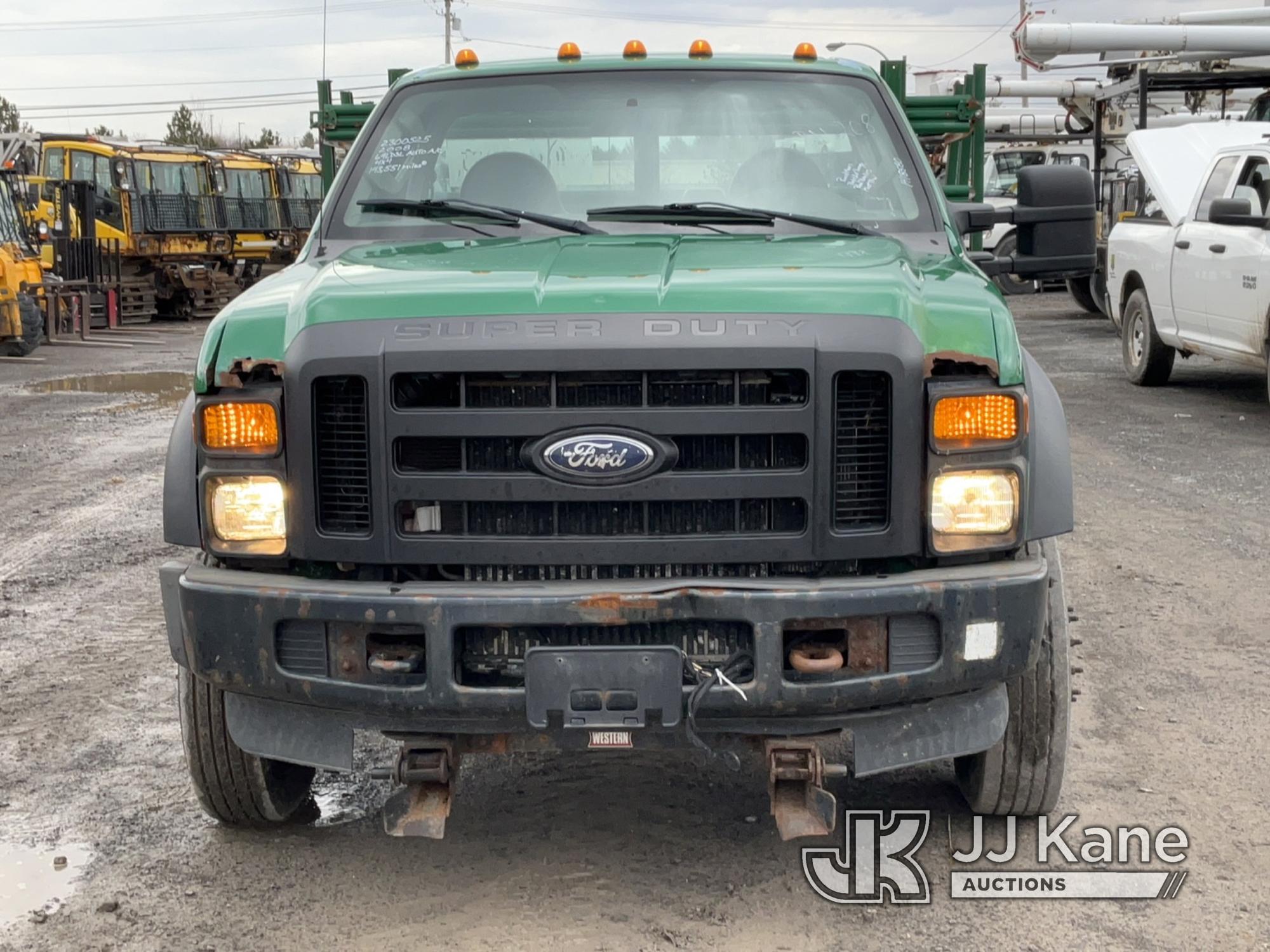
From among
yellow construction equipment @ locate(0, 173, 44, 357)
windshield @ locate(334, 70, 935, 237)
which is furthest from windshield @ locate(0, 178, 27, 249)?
windshield @ locate(334, 70, 935, 237)

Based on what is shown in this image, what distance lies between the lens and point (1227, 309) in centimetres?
1134

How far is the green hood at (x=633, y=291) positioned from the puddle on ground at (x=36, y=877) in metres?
1.30

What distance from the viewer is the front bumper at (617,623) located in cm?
323

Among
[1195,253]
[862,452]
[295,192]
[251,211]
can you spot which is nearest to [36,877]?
[862,452]

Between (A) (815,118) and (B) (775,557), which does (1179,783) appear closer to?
(B) (775,557)

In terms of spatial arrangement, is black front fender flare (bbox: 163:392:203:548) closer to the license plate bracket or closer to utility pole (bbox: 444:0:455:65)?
the license plate bracket

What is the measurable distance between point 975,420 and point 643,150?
172cm

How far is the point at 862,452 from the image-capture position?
3.36 meters

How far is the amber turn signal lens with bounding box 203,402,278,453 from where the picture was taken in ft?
11.1

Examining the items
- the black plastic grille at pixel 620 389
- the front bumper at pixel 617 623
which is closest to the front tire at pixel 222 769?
the front bumper at pixel 617 623

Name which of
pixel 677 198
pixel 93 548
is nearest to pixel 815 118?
pixel 677 198

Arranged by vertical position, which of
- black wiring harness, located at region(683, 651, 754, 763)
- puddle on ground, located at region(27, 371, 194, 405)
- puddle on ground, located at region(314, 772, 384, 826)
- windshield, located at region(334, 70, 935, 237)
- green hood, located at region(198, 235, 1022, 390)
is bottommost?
puddle on ground, located at region(27, 371, 194, 405)

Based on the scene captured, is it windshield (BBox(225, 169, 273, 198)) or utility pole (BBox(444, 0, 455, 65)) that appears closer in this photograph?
windshield (BBox(225, 169, 273, 198))

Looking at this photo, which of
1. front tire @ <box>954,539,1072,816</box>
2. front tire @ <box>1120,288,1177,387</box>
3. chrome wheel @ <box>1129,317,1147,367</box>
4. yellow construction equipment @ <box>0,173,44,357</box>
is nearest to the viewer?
front tire @ <box>954,539,1072,816</box>
